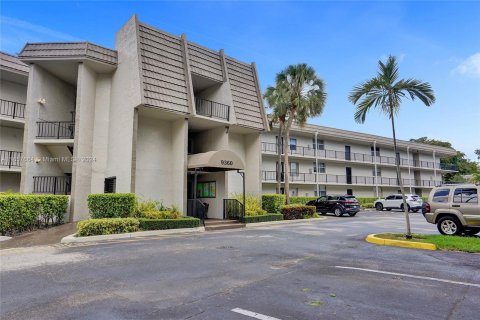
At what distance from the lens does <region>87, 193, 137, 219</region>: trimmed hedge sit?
13430 millimetres

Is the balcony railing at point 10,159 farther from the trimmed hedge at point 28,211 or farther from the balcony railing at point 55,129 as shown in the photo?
the trimmed hedge at point 28,211

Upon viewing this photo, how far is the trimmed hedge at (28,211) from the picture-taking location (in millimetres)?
12227

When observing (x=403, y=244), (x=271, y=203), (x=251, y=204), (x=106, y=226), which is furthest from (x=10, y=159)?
(x=403, y=244)

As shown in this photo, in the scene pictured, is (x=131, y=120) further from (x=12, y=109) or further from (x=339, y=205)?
(x=339, y=205)

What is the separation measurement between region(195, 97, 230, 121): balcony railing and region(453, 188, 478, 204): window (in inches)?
465

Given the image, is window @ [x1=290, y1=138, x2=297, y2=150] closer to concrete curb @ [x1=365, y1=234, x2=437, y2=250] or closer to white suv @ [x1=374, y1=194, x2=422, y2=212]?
white suv @ [x1=374, y1=194, x2=422, y2=212]

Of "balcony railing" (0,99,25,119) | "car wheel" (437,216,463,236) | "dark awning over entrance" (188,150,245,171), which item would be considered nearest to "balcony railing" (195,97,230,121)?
"dark awning over entrance" (188,150,245,171)

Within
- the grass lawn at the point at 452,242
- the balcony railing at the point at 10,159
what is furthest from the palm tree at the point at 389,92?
the balcony railing at the point at 10,159

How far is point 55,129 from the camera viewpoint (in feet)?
Result: 56.4

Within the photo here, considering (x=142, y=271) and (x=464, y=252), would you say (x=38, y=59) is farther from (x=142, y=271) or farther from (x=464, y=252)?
(x=464, y=252)

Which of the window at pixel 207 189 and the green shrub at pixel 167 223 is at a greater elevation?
the window at pixel 207 189

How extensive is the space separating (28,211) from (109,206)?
308 cm

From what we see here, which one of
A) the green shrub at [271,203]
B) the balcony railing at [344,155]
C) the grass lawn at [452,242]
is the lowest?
the grass lawn at [452,242]

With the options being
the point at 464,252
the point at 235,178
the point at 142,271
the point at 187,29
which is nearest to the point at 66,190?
the point at 235,178
